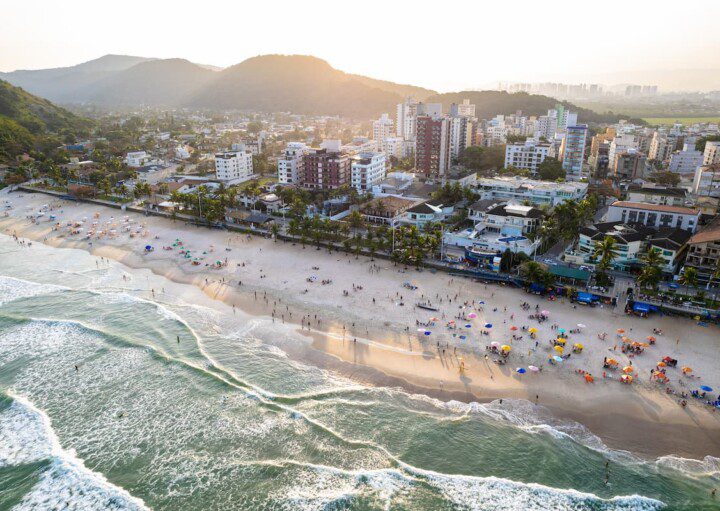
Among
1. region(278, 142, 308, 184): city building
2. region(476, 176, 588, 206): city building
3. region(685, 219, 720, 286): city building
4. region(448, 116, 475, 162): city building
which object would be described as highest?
region(448, 116, 475, 162): city building

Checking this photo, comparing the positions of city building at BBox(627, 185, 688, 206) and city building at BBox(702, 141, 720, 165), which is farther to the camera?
city building at BBox(702, 141, 720, 165)

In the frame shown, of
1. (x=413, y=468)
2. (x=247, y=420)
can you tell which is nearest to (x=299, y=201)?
(x=247, y=420)

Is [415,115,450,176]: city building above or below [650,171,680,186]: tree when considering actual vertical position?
above

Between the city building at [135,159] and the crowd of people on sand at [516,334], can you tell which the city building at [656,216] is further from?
the city building at [135,159]

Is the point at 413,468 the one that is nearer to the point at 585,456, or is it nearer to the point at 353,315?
the point at 585,456

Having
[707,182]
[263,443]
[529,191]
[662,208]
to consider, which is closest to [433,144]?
[529,191]

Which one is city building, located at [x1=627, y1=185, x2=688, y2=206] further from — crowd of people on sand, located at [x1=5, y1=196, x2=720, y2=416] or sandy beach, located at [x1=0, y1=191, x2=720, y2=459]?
crowd of people on sand, located at [x1=5, y1=196, x2=720, y2=416]

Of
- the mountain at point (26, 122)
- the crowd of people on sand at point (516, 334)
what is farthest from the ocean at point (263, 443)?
the mountain at point (26, 122)

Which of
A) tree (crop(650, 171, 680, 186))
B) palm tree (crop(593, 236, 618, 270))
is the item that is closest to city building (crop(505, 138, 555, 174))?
tree (crop(650, 171, 680, 186))
